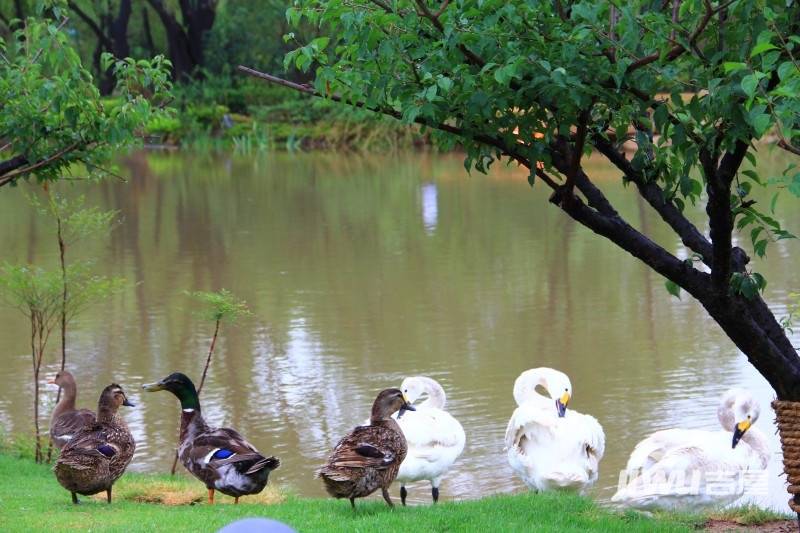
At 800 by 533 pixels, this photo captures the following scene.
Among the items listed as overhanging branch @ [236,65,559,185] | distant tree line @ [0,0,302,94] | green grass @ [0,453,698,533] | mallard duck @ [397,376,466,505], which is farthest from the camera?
distant tree line @ [0,0,302,94]

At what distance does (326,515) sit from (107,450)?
1.53 meters

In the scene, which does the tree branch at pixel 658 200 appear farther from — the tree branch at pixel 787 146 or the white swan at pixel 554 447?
the white swan at pixel 554 447

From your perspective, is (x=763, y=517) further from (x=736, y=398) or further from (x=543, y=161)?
(x=543, y=161)

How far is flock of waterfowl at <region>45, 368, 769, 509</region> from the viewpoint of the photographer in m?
7.55

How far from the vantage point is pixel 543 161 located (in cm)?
591

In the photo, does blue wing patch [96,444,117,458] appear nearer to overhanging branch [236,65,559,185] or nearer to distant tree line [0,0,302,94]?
overhanging branch [236,65,559,185]

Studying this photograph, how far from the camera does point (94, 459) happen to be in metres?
7.81

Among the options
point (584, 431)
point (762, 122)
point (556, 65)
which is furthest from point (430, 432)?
point (762, 122)

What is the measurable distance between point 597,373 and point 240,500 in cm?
614

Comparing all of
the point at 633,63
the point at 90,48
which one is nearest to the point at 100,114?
the point at 633,63

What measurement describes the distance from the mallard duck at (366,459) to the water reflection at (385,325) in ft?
7.98

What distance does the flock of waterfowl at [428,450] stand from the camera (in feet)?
24.8

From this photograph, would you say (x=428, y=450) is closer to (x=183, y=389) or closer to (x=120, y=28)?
(x=183, y=389)

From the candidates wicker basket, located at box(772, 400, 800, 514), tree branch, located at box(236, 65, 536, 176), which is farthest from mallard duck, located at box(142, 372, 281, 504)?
wicker basket, located at box(772, 400, 800, 514)
